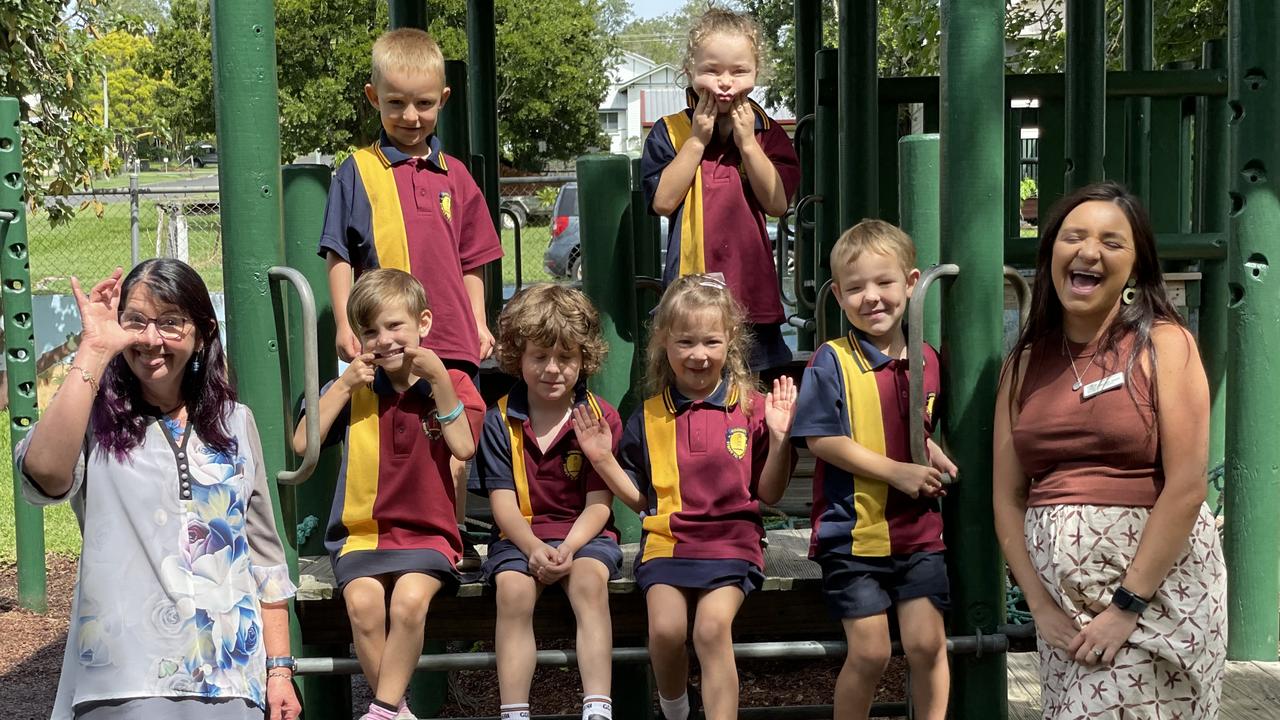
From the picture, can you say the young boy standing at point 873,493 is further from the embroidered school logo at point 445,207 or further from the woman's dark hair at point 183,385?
the woman's dark hair at point 183,385

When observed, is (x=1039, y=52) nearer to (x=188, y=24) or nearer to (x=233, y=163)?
(x=233, y=163)

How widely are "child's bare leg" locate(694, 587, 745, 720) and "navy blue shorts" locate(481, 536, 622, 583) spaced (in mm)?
275

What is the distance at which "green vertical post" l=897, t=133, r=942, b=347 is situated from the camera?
13.4 feet

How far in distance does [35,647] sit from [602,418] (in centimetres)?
412

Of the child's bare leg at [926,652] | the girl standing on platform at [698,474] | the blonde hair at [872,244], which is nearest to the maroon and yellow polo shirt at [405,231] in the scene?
the girl standing on platform at [698,474]

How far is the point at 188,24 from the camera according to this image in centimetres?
4022

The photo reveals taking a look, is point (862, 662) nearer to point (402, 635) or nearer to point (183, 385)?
point (402, 635)

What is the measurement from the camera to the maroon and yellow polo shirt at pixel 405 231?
4.09m

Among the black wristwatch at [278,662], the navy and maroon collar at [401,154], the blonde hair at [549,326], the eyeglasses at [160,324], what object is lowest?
the black wristwatch at [278,662]

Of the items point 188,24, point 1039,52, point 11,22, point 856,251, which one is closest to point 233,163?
point 856,251

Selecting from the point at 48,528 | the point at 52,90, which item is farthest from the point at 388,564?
the point at 52,90

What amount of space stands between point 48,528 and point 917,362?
724 cm

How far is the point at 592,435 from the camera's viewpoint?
3812mm

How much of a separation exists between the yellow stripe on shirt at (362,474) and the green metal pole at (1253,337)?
2711mm
